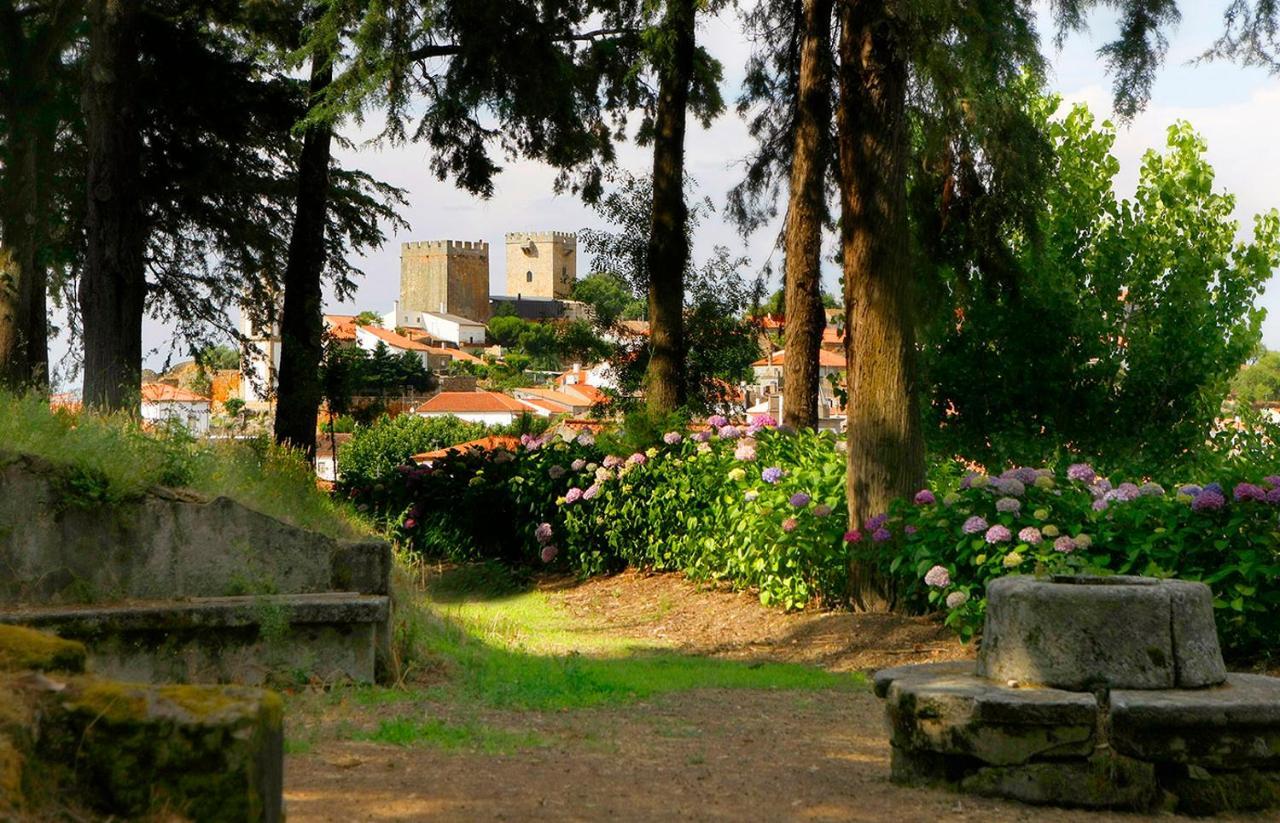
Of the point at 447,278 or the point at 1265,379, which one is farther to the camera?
the point at 447,278

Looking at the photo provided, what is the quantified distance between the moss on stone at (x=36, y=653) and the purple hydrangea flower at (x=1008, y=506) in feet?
25.3

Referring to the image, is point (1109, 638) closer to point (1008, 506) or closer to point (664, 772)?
point (664, 772)

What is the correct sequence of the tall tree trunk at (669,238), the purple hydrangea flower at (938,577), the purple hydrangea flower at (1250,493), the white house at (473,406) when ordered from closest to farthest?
1. the purple hydrangea flower at (1250,493)
2. the purple hydrangea flower at (938,577)
3. the tall tree trunk at (669,238)
4. the white house at (473,406)

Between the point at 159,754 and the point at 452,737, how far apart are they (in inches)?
119

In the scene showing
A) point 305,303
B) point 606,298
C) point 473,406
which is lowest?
point 305,303

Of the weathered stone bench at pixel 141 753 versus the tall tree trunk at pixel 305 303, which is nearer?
the weathered stone bench at pixel 141 753

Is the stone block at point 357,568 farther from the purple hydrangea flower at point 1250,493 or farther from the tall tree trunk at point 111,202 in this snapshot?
the tall tree trunk at point 111,202

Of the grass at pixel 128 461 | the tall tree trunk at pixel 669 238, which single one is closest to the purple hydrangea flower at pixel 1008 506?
the grass at pixel 128 461

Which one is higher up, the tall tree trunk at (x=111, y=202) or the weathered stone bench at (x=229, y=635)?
the tall tree trunk at (x=111, y=202)

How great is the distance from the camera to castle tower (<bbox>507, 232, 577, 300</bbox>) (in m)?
159

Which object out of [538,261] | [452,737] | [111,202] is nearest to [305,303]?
[111,202]

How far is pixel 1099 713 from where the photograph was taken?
19.0ft

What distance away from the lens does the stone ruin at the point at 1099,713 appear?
570cm

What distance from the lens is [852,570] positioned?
12.1 m
